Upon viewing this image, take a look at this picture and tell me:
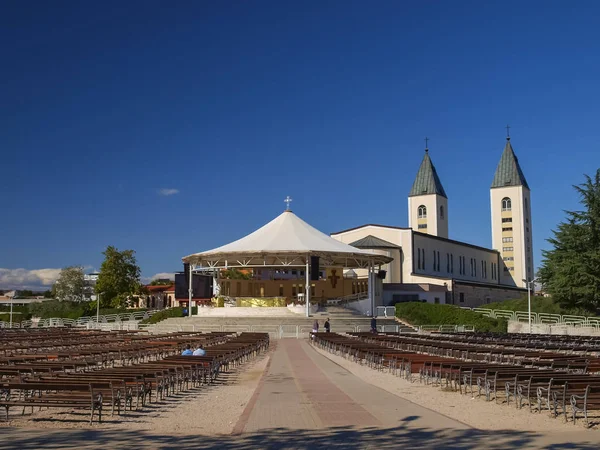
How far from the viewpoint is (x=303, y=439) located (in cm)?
855

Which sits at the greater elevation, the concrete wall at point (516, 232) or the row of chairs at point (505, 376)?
the concrete wall at point (516, 232)

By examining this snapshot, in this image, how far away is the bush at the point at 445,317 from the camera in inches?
1901

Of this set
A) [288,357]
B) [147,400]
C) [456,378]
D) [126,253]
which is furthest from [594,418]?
[126,253]

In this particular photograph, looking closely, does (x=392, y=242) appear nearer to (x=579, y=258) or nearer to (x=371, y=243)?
(x=371, y=243)

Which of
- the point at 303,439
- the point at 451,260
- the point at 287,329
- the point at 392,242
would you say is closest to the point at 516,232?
the point at 451,260

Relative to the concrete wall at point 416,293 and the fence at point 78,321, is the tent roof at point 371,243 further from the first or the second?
the fence at point 78,321

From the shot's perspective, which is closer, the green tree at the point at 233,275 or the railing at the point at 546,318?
the railing at the point at 546,318

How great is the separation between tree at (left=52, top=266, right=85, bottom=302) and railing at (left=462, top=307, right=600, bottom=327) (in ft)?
157

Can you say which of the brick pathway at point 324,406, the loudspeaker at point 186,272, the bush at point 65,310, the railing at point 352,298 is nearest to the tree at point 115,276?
the bush at point 65,310

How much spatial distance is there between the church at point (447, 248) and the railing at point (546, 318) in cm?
1058

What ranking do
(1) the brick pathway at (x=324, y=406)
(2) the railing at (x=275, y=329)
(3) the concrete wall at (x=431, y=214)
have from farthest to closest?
1. (3) the concrete wall at (x=431, y=214)
2. (2) the railing at (x=275, y=329)
3. (1) the brick pathway at (x=324, y=406)

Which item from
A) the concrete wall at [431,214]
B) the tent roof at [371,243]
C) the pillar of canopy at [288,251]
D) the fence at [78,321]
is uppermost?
the concrete wall at [431,214]

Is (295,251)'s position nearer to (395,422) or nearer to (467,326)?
(467,326)

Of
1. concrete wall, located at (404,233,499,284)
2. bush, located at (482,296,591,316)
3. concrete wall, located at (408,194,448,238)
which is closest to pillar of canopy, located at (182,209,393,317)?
bush, located at (482,296,591,316)
